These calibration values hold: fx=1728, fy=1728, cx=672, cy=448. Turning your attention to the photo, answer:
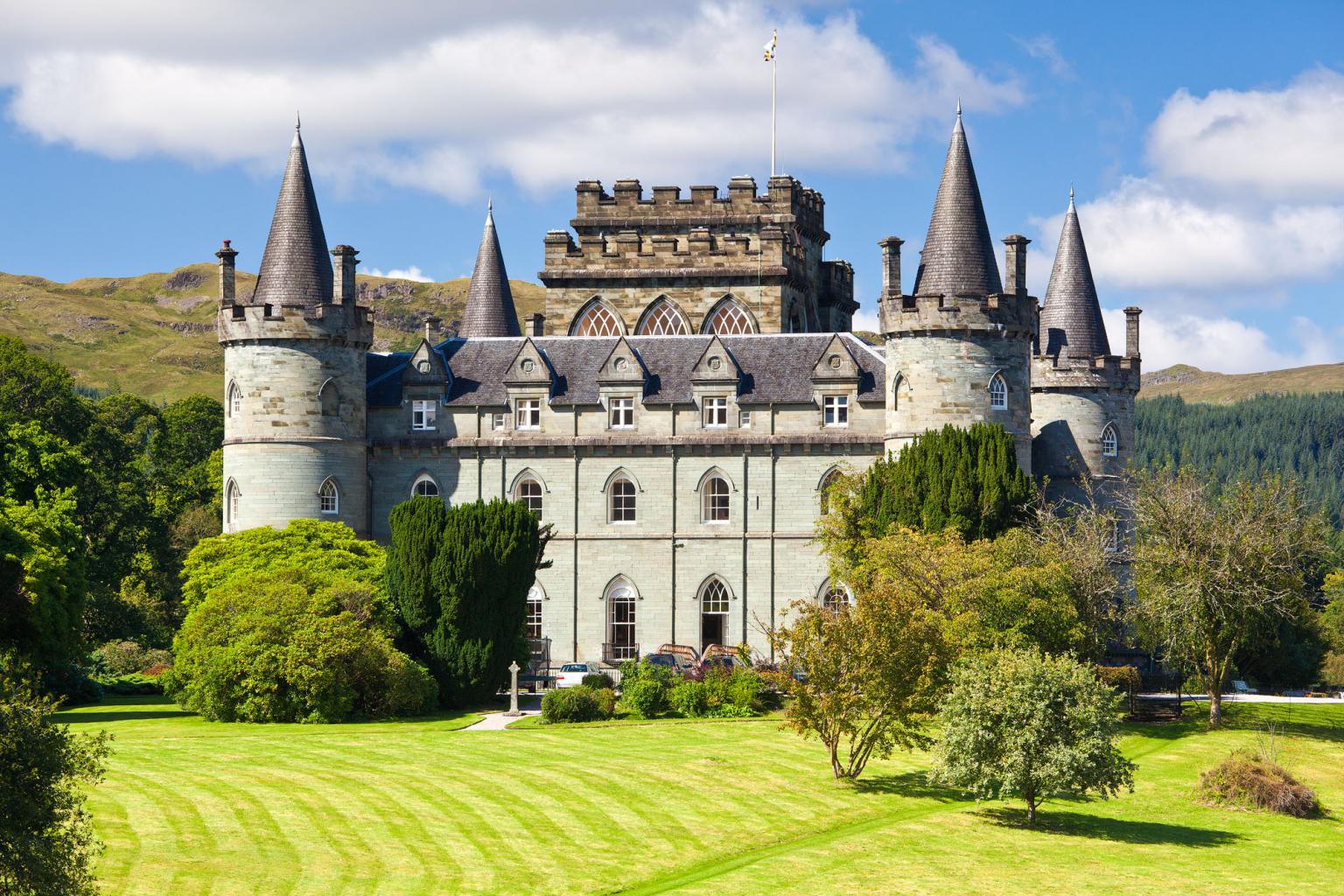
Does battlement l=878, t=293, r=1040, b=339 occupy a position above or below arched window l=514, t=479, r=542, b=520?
above

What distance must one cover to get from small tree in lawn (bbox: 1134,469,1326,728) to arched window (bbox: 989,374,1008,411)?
21.2 ft

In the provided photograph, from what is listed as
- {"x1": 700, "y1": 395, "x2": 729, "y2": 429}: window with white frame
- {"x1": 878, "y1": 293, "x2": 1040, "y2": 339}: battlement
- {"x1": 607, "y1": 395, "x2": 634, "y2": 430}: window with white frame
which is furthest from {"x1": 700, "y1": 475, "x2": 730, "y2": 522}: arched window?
{"x1": 878, "y1": 293, "x2": 1040, "y2": 339}: battlement

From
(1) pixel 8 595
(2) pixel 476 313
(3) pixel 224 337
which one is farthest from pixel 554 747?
(2) pixel 476 313

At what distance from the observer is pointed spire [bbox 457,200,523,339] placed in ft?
228

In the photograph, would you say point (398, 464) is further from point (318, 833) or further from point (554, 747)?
point (318, 833)

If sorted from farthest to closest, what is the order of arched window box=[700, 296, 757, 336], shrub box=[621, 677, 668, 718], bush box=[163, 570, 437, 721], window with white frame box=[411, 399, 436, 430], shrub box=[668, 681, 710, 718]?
arched window box=[700, 296, 757, 336]
window with white frame box=[411, 399, 436, 430]
shrub box=[668, 681, 710, 718]
shrub box=[621, 677, 668, 718]
bush box=[163, 570, 437, 721]

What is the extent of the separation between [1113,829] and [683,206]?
37.6 m

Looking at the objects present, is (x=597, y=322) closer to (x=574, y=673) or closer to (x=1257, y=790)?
(x=574, y=673)

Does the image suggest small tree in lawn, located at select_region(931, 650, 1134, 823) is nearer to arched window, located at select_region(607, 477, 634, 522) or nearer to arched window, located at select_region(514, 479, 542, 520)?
arched window, located at select_region(607, 477, 634, 522)

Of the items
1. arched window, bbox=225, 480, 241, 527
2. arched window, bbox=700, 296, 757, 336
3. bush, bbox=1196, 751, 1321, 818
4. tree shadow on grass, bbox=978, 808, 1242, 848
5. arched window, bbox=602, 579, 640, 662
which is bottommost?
tree shadow on grass, bbox=978, 808, 1242, 848

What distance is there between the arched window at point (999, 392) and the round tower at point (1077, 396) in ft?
13.3

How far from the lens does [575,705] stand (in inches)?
1868

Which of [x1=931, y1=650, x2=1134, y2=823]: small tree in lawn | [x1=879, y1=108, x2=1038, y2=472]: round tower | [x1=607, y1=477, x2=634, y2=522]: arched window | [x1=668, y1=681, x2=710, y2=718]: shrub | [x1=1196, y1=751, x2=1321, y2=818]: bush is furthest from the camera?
[x1=607, y1=477, x2=634, y2=522]: arched window

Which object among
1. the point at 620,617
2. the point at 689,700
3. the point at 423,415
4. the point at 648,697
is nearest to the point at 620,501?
the point at 620,617
